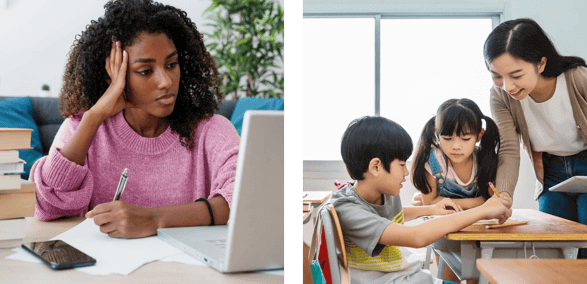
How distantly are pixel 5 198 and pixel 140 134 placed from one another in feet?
2.45

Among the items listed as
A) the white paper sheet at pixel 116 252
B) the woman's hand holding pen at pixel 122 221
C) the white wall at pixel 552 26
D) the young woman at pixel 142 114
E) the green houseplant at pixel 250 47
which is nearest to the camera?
the white paper sheet at pixel 116 252

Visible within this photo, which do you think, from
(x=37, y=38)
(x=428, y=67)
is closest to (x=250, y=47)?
(x=37, y=38)

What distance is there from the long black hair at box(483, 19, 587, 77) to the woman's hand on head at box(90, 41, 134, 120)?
3.53 feet

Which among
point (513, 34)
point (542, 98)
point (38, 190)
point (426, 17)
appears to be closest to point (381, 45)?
point (426, 17)

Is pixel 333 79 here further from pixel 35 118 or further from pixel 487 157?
pixel 35 118

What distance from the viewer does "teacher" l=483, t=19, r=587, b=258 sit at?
Result: 43.7 inches

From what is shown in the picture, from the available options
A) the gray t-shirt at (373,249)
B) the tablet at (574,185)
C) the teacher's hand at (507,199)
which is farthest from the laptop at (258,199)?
the tablet at (574,185)

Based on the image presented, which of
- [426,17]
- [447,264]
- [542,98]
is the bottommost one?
[447,264]

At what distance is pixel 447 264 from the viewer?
1092 millimetres

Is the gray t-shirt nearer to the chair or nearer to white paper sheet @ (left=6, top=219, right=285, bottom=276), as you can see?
the chair

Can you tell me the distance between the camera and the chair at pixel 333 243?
0.99 metres

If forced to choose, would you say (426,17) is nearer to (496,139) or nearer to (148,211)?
(496,139)

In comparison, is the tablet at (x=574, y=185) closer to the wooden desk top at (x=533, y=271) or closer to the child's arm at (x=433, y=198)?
the child's arm at (x=433, y=198)

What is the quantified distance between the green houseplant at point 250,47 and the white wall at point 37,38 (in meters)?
0.57
